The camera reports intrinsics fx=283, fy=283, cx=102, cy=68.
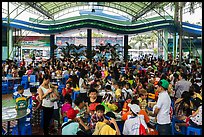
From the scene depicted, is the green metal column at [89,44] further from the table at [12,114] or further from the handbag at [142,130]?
the handbag at [142,130]

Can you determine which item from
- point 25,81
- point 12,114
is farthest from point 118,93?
point 25,81

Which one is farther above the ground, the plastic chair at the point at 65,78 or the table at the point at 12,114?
the plastic chair at the point at 65,78

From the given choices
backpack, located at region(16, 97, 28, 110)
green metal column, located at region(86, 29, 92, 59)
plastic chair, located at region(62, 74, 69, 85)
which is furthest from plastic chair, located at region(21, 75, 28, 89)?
green metal column, located at region(86, 29, 92, 59)

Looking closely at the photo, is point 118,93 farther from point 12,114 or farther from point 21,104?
point 12,114

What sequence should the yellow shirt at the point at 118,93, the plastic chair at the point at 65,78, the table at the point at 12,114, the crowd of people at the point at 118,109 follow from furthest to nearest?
the plastic chair at the point at 65,78 → the yellow shirt at the point at 118,93 → the table at the point at 12,114 → the crowd of people at the point at 118,109

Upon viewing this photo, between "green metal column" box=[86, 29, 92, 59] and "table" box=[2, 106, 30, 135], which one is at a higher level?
"green metal column" box=[86, 29, 92, 59]

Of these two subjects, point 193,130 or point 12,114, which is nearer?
point 193,130

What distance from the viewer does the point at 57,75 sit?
12539 millimetres

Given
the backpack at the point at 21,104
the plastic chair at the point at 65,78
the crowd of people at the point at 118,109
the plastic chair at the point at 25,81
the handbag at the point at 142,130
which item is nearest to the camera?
the handbag at the point at 142,130

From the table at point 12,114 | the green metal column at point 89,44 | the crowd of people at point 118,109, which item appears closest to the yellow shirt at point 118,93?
the crowd of people at point 118,109

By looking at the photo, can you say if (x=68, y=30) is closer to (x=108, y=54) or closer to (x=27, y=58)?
(x=108, y=54)

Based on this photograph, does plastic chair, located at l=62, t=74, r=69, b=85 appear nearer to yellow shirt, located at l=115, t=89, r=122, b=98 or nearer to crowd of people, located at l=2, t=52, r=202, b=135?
crowd of people, located at l=2, t=52, r=202, b=135

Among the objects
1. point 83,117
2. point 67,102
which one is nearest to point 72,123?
point 83,117

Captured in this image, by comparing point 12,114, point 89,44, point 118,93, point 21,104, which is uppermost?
point 89,44
